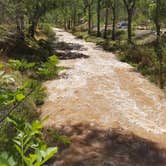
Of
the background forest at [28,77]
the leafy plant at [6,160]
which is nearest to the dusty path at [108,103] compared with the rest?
the background forest at [28,77]

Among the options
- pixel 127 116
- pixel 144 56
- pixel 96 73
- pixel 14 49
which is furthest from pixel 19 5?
pixel 127 116

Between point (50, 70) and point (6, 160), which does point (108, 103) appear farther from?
point (6, 160)

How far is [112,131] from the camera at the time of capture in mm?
8656

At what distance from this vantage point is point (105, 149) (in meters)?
7.56

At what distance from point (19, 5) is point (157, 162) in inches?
521

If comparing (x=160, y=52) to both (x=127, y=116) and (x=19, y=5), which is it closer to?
(x=19, y=5)

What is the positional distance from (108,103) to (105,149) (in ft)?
11.5

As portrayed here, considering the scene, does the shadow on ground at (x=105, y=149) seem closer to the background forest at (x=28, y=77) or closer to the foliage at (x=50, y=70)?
the background forest at (x=28, y=77)

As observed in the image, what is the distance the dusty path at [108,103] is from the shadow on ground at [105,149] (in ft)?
0.99

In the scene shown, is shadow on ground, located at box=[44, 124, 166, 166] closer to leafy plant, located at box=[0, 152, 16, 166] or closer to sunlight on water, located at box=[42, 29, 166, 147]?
sunlight on water, located at box=[42, 29, 166, 147]

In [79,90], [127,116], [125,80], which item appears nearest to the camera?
[127,116]

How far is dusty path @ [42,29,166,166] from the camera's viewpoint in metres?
9.16

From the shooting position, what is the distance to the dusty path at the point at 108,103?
9.16 m

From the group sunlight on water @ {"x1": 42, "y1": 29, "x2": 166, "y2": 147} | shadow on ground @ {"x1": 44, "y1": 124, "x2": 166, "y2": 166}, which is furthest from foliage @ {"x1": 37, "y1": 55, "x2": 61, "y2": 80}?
sunlight on water @ {"x1": 42, "y1": 29, "x2": 166, "y2": 147}
